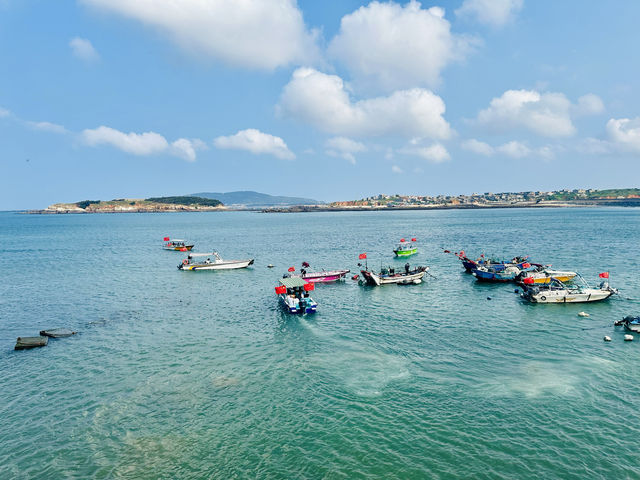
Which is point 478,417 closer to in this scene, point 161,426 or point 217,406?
point 217,406

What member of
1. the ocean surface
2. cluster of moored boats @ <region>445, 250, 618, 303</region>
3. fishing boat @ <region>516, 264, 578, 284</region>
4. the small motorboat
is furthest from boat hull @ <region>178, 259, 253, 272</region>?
the small motorboat

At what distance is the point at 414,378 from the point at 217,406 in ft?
43.8

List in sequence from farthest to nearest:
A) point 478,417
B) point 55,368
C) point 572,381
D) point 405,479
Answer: point 55,368 → point 572,381 → point 478,417 → point 405,479

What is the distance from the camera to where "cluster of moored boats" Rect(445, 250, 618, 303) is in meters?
42.5

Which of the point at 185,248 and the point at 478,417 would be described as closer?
the point at 478,417

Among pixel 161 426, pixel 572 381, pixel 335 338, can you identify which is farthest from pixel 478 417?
pixel 161 426

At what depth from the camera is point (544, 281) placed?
50469mm

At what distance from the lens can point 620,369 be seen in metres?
26.2

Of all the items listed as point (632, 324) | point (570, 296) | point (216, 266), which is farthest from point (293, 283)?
point (216, 266)

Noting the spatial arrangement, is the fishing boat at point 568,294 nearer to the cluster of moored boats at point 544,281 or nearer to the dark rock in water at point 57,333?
the cluster of moored boats at point 544,281

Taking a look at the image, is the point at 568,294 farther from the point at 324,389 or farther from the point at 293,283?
the point at 324,389

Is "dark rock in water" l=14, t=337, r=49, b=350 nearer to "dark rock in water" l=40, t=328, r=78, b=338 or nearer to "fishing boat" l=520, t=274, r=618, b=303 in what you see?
"dark rock in water" l=40, t=328, r=78, b=338

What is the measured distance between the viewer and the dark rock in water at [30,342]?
3281cm

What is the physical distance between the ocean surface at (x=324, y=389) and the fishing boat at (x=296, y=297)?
4.39 feet
